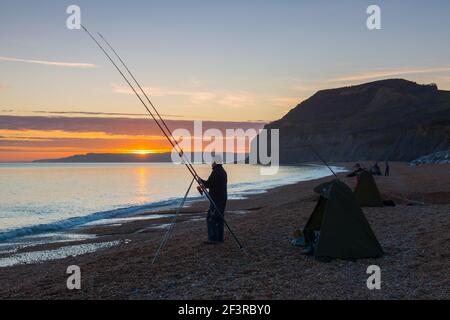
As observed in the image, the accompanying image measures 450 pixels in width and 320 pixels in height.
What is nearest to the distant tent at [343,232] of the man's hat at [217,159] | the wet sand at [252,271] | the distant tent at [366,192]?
the wet sand at [252,271]

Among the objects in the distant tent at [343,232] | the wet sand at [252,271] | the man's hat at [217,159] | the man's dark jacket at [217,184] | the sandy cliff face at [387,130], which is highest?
the sandy cliff face at [387,130]

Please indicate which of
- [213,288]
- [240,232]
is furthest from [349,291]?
[240,232]

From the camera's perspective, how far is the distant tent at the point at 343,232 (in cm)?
972

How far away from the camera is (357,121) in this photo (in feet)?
559

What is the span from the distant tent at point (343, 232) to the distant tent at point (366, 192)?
25.6 ft

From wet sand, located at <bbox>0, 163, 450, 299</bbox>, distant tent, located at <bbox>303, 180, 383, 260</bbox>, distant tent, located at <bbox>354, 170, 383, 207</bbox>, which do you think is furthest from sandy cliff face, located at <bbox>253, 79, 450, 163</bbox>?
distant tent, located at <bbox>303, 180, 383, 260</bbox>

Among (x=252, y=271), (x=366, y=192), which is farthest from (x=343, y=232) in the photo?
Answer: (x=366, y=192)

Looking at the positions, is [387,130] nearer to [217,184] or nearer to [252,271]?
[217,184]

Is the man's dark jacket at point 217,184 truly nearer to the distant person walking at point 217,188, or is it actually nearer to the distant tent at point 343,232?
the distant person walking at point 217,188

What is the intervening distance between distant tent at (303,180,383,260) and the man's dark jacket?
2.32 m

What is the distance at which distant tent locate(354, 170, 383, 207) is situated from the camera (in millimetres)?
17688

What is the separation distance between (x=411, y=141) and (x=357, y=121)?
7136 cm
